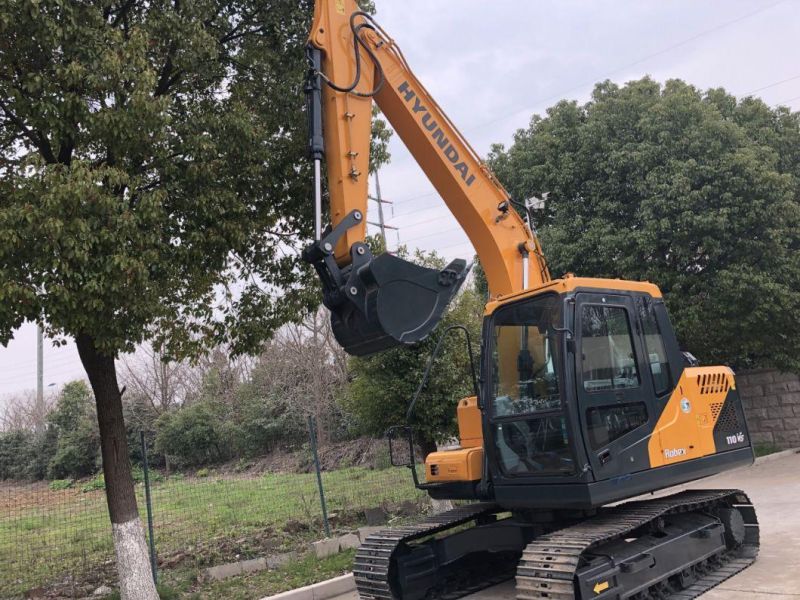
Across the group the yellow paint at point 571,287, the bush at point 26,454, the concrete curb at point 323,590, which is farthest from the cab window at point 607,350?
the bush at point 26,454

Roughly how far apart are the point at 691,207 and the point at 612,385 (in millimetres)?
8675

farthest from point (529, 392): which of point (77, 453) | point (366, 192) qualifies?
point (77, 453)

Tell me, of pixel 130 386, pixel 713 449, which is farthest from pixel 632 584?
pixel 130 386

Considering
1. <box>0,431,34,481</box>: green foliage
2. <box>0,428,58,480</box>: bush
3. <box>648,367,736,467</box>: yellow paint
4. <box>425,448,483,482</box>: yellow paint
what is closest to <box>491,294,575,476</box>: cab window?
<box>425,448,483,482</box>: yellow paint

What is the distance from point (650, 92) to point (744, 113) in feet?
7.35

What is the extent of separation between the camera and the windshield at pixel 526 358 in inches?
208

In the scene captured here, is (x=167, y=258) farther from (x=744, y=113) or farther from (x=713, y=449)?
(x=744, y=113)

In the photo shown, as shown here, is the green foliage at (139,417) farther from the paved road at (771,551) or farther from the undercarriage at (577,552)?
the undercarriage at (577,552)

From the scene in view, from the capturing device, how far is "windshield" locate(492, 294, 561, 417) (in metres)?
5.28

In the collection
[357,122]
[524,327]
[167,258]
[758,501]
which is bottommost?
[758,501]

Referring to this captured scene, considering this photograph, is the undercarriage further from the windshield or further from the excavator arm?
the excavator arm

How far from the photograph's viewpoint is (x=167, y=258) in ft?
21.4

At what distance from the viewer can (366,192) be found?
18.4ft

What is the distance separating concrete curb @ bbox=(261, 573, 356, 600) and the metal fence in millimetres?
1605
